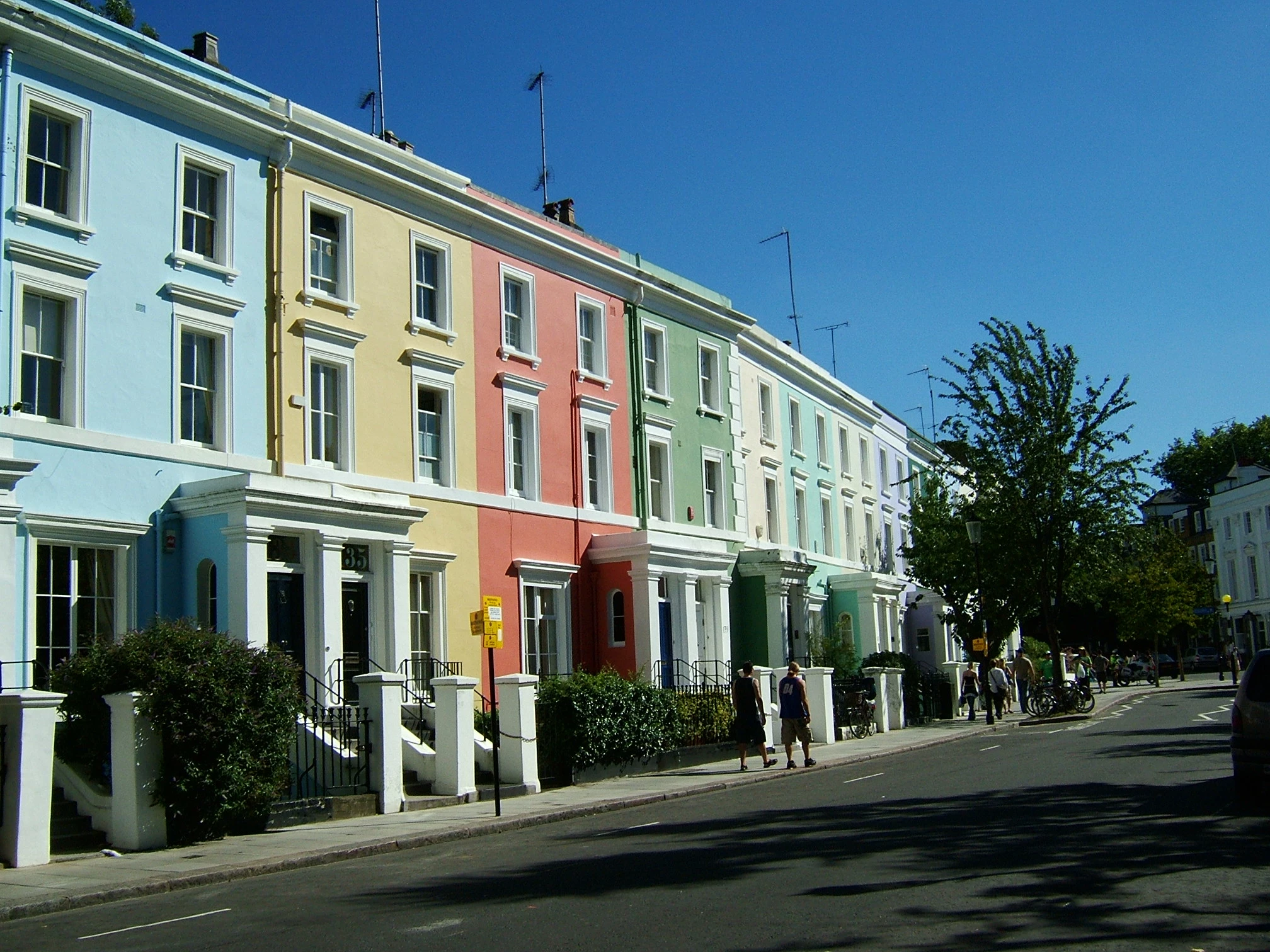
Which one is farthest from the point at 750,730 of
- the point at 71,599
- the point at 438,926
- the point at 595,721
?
the point at 438,926

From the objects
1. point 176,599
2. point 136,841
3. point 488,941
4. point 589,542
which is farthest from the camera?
point 589,542

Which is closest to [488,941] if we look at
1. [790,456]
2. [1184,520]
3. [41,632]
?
[41,632]

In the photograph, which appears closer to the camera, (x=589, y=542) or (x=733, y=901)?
(x=733, y=901)

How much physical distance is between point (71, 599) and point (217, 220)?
21.3 ft

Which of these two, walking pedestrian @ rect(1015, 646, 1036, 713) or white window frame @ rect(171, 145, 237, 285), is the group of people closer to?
white window frame @ rect(171, 145, 237, 285)

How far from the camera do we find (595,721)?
801 inches

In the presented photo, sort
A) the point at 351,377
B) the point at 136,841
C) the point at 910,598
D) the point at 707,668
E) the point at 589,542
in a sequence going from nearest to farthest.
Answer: the point at 136,841 < the point at 351,377 < the point at 589,542 < the point at 707,668 < the point at 910,598

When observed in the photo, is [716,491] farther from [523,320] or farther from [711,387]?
[523,320]

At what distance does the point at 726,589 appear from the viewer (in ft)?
94.9

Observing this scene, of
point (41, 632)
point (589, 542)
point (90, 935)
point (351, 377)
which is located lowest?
point (90, 935)

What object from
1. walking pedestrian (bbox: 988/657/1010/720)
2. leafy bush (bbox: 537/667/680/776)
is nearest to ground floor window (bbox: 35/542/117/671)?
leafy bush (bbox: 537/667/680/776)

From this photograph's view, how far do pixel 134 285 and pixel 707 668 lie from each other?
15.2 metres

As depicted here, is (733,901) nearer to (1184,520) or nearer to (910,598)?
(910,598)

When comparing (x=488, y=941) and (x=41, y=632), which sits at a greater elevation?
(x=41, y=632)
